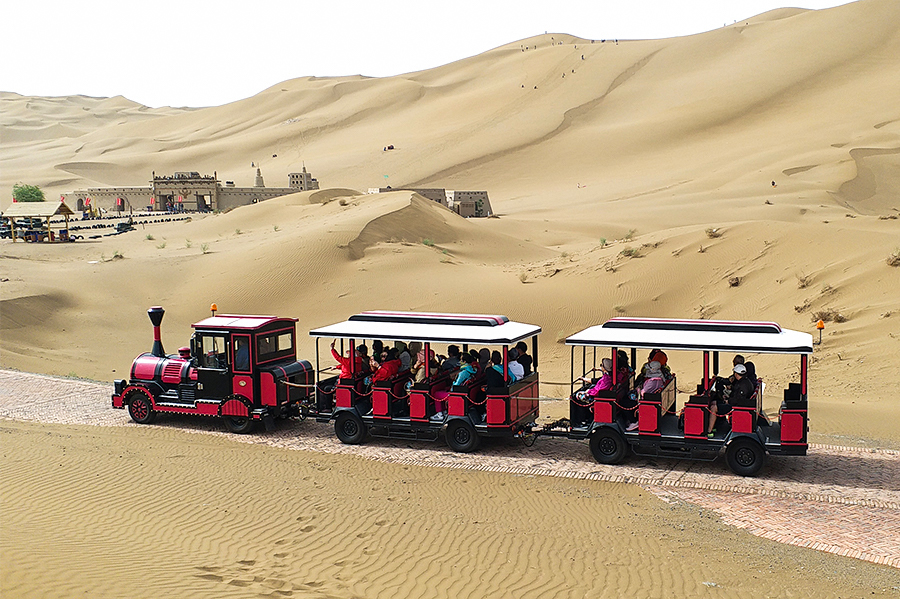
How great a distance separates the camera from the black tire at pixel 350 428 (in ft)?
47.2

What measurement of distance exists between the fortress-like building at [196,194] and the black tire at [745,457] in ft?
193

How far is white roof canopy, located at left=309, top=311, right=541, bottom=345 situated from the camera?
44.5ft

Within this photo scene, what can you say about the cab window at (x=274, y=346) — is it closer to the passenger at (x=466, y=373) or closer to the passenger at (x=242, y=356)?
the passenger at (x=242, y=356)

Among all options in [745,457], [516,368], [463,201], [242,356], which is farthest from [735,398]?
[463,201]

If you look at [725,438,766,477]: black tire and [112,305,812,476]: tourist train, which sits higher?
[112,305,812,476]: tourist train

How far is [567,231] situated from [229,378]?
34025 millimetres

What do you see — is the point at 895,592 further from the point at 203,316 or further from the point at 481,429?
the point at 203,316

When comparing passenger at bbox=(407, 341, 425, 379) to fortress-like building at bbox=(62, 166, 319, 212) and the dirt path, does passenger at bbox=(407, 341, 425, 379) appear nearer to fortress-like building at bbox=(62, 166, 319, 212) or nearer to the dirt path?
the dirt path

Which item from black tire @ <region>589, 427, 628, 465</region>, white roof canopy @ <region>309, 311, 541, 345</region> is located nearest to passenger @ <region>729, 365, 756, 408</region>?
black tire @ <region>589, 427, 628, 465</region>

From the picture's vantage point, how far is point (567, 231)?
47.1 meters

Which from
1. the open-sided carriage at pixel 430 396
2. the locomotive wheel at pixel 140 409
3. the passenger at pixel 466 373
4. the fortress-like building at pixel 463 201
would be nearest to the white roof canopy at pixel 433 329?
the open-sided carriage at pixel 430 396

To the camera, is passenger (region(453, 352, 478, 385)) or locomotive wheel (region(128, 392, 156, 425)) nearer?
passenger (region(453, 352, 478, 385))

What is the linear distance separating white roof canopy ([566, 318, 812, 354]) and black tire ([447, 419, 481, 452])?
2225 millimetres

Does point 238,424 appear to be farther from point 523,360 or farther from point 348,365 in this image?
point 523,360
